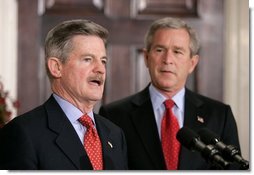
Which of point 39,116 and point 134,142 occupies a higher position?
point 39,116

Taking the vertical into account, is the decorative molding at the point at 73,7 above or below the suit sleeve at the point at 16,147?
above

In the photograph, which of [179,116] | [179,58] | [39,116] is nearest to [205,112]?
[179,116]

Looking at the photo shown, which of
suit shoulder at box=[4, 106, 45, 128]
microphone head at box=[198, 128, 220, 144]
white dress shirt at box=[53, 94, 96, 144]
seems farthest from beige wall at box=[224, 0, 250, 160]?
suit shoulder at box=[4, 106, 45, 128]

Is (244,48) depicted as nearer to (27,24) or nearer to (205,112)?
(205,112)

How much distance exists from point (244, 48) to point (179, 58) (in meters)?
0.23

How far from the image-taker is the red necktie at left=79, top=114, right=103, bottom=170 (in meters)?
1.62

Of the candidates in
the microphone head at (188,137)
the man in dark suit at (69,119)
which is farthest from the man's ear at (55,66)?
the microphone head at (188,137)

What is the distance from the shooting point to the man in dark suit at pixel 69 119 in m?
1.53

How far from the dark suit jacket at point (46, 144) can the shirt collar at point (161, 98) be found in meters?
0.20

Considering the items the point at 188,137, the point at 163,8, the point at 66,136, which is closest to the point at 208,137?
the point at 188,137

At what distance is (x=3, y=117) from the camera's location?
167 cm

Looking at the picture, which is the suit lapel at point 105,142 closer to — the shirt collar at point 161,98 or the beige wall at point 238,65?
the shirt collar at point 161,98

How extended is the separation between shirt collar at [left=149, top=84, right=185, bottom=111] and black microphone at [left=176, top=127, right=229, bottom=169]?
0.30 meters

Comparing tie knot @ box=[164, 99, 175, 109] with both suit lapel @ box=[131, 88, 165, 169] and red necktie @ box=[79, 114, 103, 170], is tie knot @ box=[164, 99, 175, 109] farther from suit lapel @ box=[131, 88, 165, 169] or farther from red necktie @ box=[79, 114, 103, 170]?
red necktie @ box=[79, 114, 103, 170]
